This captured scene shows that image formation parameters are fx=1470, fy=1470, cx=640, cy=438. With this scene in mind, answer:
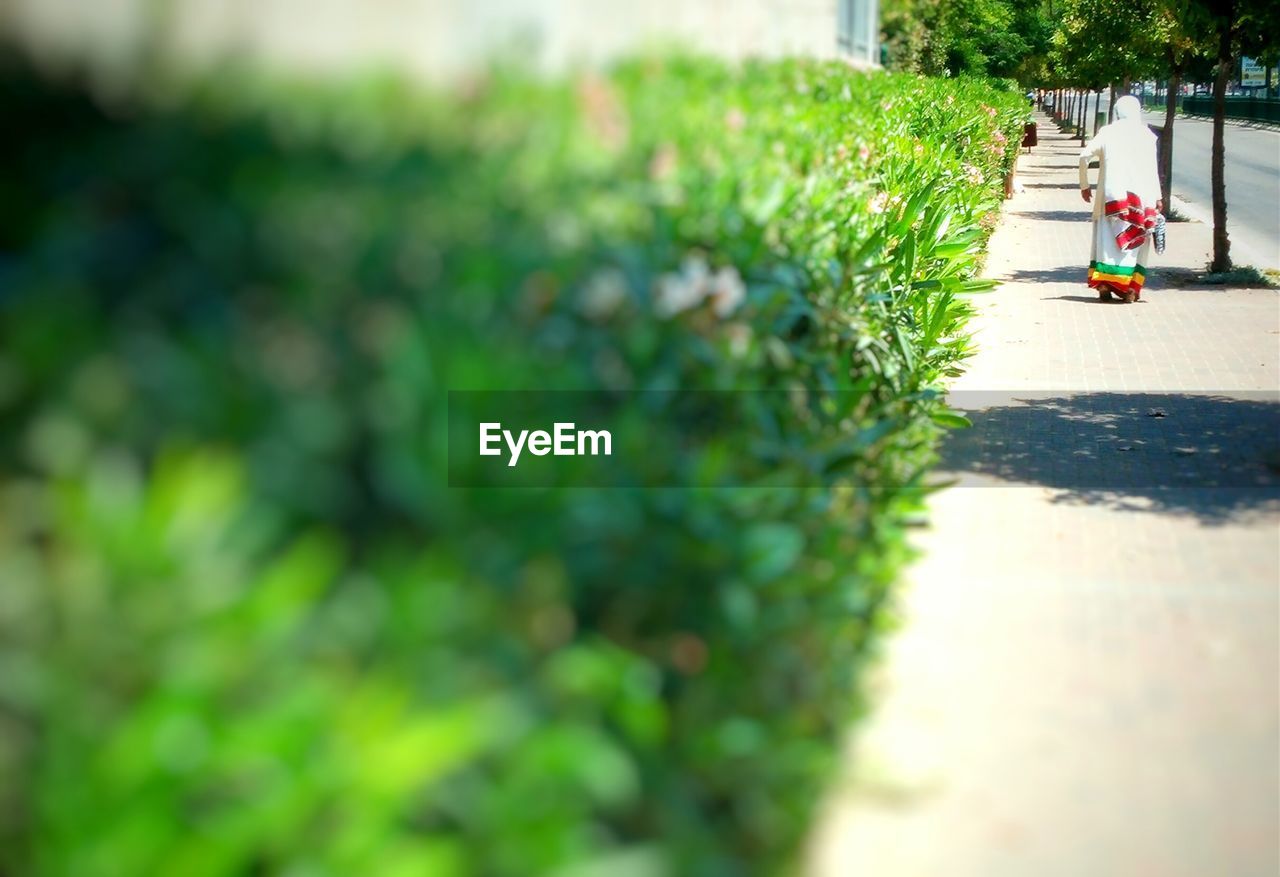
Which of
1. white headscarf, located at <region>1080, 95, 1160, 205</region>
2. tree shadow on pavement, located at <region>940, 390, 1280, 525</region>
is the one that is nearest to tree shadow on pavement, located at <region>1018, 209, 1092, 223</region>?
white headscarf, located at <region>1080, 95, 1160, 205</region>

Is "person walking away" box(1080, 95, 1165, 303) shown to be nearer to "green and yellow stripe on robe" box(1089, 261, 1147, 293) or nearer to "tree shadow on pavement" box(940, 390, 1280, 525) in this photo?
"green and yellow stripe on robe" box(1089, 261, 1147, 293)

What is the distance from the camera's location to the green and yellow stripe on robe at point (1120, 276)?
1395 cm

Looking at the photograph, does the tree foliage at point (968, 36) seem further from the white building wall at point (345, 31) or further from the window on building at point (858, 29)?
the white building wall at point (345, 31)

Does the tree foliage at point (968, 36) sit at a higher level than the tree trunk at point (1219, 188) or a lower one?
higher

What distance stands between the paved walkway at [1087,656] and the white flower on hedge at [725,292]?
1.32m

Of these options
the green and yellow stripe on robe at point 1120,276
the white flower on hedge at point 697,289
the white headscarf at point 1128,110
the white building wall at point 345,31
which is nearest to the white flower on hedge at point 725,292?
the white flower on hedge at point 697,289

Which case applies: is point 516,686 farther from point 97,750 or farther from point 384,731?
point 97,750

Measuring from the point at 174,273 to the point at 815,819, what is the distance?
7.49 ft

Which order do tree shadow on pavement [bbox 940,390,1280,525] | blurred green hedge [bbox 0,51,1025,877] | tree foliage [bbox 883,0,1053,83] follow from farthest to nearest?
tree foliage [bbox 883,0,1053,83] < tree shadow on pavement [bbox 940,390,1280,525] < blurred green hedge [bbox 0,51,1025,877]

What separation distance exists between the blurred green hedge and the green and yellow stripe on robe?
1031cm

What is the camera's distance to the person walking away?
44.4ft

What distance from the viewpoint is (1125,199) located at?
1358 centimetres

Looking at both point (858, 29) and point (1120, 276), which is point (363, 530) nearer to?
point (1120, 276)

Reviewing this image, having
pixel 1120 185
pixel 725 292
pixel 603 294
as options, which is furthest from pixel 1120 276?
pixel 603 294
